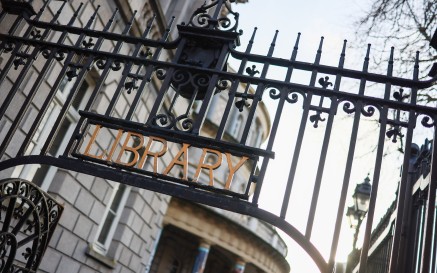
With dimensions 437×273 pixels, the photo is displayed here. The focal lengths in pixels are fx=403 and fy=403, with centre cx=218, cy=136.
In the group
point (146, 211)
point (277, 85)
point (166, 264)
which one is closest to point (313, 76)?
point (277, 85)

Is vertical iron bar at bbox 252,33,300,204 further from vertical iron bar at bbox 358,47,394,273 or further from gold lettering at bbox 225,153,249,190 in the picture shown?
→ vertical iron bar at bbox 358,47,394,273

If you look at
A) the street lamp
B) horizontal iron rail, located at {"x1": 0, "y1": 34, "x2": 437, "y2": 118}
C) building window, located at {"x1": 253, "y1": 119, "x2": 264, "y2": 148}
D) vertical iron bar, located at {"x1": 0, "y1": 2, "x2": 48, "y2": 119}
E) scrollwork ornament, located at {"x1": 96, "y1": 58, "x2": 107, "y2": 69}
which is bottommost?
vertical iron bar, located at {"x1": 0, "y1": 2, "x2": 48, "y2": 119}

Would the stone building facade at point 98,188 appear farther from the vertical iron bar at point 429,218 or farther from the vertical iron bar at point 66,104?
the vertical iron bar at point 429,218

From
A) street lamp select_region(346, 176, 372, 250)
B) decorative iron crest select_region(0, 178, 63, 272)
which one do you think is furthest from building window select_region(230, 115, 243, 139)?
decorative iron crest select_region(0, 178, 63, 272)

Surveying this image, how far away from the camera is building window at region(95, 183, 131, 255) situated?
31.6 feet

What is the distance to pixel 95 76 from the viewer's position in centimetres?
826

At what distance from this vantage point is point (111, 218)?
33.0ft

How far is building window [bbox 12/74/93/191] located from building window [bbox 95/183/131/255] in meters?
2.28

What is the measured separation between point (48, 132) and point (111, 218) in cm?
359

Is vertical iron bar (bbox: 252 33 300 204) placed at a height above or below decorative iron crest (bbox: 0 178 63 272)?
above

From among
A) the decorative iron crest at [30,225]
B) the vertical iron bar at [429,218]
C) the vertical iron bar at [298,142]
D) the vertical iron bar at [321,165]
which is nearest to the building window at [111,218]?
the decorative iron crest at [30,225]

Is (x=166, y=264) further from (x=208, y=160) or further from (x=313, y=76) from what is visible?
(x=313, y=76)

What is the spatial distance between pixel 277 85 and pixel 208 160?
17.1 metres

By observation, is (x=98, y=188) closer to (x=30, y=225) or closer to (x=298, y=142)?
(x=30, y=225)
